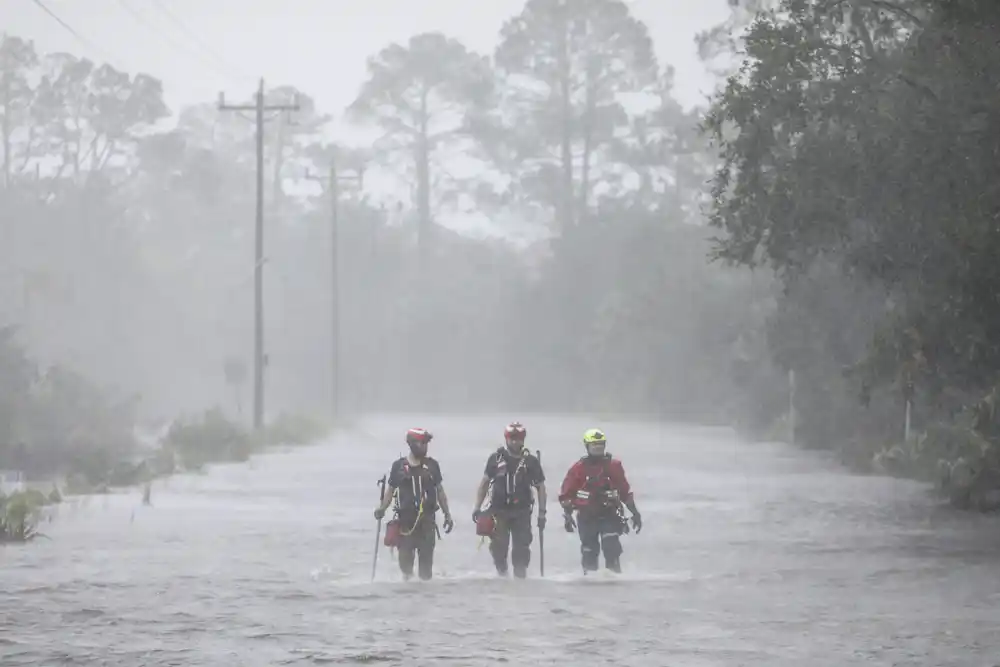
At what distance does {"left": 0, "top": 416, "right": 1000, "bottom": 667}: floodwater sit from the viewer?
15703 millimetres

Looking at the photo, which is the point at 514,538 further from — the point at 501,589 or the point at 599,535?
the point at 599,535

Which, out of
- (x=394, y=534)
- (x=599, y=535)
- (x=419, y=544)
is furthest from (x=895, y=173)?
(x=394, y=534)

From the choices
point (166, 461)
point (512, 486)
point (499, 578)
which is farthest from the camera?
point (166, 461)

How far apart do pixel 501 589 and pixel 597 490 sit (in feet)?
4.22

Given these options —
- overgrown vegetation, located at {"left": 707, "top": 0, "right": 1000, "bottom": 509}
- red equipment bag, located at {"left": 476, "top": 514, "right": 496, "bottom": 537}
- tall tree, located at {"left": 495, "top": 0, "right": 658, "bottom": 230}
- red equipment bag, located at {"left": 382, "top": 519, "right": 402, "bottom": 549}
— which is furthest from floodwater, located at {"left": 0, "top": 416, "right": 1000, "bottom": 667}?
tall tree, located at {"left": 495, "top": 0, "right": 658, "bottom": 230}

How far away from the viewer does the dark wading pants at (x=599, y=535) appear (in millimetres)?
20031

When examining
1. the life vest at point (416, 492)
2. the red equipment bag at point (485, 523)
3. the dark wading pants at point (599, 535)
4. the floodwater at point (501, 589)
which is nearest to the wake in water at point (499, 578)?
the floodwater at point (501, 589)

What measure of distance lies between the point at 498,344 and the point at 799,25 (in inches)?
3189

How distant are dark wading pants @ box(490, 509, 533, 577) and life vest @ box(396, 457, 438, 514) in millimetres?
747

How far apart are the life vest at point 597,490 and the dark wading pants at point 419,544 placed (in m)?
1.39

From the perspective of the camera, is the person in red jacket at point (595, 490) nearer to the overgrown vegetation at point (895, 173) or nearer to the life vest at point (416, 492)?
the life vest at point (416, 492)

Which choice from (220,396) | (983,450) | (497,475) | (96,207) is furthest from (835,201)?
(220,396)

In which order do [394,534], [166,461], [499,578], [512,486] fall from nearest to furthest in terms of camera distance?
[394,534], [512,486], [499,578], [166,461]

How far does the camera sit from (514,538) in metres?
20.1
